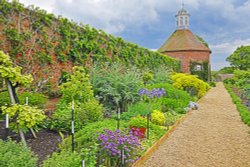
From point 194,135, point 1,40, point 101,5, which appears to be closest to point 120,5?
point 101,5

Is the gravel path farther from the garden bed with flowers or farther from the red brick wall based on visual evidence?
the red brick wall

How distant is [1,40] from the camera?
6.18 metres

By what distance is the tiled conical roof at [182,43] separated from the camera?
3017 centimetres

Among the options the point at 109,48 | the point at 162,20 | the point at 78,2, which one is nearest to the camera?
the point at 78,2

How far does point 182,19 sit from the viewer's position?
3497 centimetres

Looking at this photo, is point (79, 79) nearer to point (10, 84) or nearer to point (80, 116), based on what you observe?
point (80, 116)

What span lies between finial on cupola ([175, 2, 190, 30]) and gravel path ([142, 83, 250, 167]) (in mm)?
28638

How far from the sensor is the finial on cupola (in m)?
34.9

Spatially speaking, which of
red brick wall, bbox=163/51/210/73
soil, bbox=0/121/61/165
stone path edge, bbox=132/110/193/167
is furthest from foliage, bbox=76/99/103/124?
red brick wall, bbox=163/51/210/73

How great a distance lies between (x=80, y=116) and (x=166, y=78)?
29.1ft

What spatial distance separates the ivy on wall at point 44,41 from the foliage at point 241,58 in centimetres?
4137

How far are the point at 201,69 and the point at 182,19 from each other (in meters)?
9.37

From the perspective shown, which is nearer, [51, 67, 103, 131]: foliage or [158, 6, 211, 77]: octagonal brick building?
[51, 67, 103, 131]: foliage

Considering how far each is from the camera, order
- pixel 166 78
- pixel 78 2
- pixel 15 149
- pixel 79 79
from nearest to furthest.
Answer: pixel 15 149
pixel 79 79
pixel 78 2
pixel 166 78
